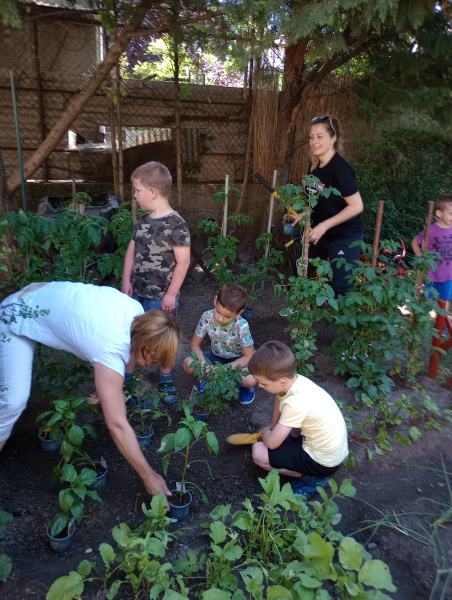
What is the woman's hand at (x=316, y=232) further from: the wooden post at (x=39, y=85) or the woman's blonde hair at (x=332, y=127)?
the wooden post at (x=39, y=85)

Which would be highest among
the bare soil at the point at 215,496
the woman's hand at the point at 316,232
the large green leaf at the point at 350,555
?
the woman's hand at the point at 316,232

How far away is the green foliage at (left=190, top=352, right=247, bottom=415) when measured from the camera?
284 centimetres

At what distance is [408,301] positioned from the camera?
3488mm

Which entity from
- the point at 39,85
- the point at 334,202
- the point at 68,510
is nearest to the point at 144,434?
the point at 68,510

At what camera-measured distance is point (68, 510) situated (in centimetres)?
196

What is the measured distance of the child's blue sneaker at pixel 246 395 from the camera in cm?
330

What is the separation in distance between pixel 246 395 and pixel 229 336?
44 centimetres

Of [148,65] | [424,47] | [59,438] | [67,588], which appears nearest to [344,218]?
[59,438]

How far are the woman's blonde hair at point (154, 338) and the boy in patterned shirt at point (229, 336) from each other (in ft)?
3.83

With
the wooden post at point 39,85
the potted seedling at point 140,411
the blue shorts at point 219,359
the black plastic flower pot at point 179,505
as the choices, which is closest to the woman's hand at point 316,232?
the blue shorts at point 219,359

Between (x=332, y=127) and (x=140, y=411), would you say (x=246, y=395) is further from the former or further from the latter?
(x=332, y=127)

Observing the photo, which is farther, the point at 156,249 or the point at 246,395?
the point at 246,395

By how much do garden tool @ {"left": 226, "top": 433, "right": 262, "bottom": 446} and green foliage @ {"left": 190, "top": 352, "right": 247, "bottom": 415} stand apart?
23 cm

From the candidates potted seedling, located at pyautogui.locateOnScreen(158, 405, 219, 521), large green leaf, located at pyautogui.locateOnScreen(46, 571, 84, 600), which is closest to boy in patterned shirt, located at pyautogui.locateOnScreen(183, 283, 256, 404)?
potted seedling, located at pyautogui.locateOnScreen(158, 405, 219, 521)
